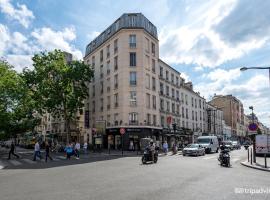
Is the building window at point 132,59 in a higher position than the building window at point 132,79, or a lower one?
higher

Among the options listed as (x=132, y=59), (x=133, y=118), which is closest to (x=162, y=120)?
(x=133, y=118)

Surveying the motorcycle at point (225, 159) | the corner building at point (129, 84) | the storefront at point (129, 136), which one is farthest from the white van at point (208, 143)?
the motorcycle at point (225, 159)

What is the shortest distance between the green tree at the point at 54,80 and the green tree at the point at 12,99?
1810 mm

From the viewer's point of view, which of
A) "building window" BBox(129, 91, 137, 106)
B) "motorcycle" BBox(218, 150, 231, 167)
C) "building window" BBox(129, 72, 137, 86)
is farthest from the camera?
"building window" BBox(129, 72, 137, 86)

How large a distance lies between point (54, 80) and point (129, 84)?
36.2 feet

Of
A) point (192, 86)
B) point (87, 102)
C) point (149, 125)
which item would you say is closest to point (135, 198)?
point (149, 125)

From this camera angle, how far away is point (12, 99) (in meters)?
38.7

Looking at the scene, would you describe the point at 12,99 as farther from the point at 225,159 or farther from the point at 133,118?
the point at 225,159

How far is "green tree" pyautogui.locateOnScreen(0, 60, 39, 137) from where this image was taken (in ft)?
121

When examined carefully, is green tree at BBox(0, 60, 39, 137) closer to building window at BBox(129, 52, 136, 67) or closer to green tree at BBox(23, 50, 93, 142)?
green tree at BBox(23, 50, 93, 142)

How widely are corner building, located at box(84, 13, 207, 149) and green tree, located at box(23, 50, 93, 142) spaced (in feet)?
13.1

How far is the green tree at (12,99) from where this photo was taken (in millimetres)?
36969

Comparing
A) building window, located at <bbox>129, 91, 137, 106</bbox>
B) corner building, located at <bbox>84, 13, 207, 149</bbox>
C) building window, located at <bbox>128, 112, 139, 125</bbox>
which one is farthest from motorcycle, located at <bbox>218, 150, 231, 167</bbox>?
building window, located at <bbox>129, 91, 137, 106</bbox>

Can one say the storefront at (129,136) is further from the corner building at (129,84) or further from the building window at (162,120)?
the building window at (162,120)
